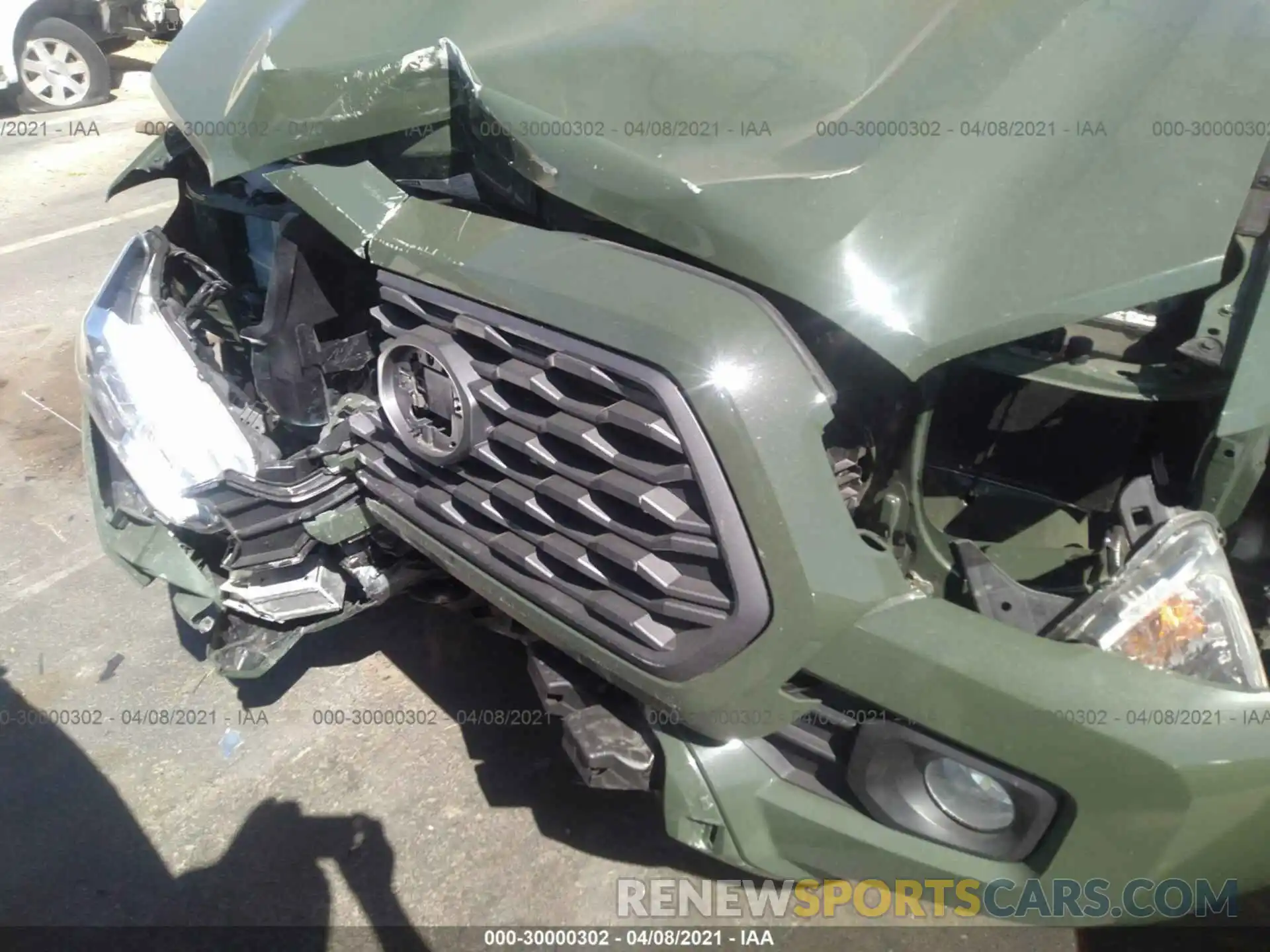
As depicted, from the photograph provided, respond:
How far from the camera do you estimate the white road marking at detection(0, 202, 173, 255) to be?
594cm

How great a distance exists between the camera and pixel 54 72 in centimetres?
904

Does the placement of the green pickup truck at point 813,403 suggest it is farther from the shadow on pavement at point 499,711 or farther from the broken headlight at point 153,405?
the shadow on pavement at point 499,711

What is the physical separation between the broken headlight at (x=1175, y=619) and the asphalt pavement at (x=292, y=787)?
0.98m

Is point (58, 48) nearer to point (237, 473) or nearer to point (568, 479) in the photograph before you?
point (237, 473)

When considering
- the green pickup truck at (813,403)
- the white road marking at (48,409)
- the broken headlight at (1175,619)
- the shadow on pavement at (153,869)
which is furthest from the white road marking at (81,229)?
the broken headlight at (1175,619)

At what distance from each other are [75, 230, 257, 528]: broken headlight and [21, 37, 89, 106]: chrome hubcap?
8100 mm

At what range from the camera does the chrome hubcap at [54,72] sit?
883 centimetres

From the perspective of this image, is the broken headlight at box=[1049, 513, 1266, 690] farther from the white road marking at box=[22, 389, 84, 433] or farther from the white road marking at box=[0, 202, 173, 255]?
the white road marking at box=[0, 202, 173, 255]

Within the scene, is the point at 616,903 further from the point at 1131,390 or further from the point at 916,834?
the point at 1131,390

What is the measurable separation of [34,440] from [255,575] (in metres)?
2.31

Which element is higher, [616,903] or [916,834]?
[916,834]

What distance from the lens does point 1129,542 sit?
159cm

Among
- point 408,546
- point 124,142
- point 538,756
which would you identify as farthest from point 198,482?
point 124,142

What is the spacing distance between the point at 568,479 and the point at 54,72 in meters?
9.81
